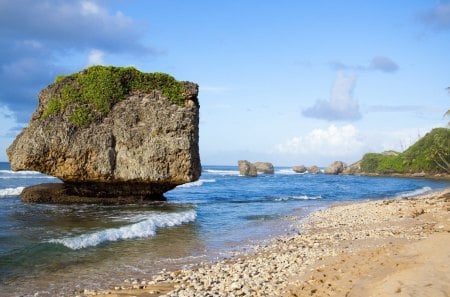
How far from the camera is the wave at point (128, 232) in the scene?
14.1m

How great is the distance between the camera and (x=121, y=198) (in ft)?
89.4

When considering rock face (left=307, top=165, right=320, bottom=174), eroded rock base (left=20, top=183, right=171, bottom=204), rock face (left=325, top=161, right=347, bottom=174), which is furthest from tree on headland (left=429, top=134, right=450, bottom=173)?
eroded rock base (left=20, top=183, right=171, bottom=204)

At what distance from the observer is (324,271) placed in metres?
9.95

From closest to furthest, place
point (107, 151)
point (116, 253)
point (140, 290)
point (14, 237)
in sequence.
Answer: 1. point (140, 290)
2. point (116, 253)
3. point (14, 237)
4. point (107, 151)

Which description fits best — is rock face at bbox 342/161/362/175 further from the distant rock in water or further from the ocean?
the distant rock in water

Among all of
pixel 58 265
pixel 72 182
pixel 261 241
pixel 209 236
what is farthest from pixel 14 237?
pixel 72 182

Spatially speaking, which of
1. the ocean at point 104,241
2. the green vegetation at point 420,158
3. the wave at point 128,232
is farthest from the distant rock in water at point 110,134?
the green vegetation at point 420,158

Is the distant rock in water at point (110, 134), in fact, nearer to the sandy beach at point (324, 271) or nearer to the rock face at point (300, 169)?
the sandy beach at point (324, 271)

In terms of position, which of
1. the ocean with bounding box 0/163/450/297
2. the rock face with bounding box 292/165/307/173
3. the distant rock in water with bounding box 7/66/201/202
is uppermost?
the distant rock in water with bounding box 7/66/201/202

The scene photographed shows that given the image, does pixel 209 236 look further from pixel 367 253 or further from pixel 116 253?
pixel 367 253

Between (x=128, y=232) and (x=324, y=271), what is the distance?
9.17m

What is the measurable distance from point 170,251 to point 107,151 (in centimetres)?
1298

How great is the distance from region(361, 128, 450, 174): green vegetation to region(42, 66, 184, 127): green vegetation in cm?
6912

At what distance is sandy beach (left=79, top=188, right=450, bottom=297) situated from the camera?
802cm
